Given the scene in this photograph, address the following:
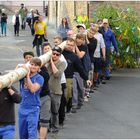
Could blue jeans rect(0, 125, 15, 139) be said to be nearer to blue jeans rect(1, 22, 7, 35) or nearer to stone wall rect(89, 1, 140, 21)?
stone wall rect(89, 1, 140, 21)

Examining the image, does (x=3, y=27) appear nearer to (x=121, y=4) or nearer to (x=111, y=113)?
(x=121, y=4)

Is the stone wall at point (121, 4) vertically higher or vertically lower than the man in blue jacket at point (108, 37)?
higher

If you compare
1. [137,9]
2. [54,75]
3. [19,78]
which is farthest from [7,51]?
[19,78]

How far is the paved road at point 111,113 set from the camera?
10.8 meters

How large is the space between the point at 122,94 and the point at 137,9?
955cm

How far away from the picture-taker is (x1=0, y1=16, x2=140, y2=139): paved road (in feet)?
35.5

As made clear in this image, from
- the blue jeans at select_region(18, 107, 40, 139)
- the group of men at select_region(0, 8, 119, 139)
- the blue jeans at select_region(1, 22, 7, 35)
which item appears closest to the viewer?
the group of men at select_region(0, 8, 119, 139)

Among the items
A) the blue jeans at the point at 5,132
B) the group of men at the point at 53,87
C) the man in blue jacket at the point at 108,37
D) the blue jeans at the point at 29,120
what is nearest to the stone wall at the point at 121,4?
the man in blue jacket at the point at 108,37

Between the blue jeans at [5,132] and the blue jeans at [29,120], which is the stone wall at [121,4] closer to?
the blue jeans at [29,120]

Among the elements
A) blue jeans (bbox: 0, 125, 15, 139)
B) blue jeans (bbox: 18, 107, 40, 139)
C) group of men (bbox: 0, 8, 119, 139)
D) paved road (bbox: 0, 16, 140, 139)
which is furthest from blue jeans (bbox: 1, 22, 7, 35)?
blue jeans (bbox: 0, 125, 15, 139)

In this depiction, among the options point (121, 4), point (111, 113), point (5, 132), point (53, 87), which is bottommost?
point (111, 113)

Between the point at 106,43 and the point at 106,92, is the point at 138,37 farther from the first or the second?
the point at 106,92

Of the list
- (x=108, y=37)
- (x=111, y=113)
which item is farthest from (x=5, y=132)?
(x=108, y=37)

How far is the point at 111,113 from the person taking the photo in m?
12.8
